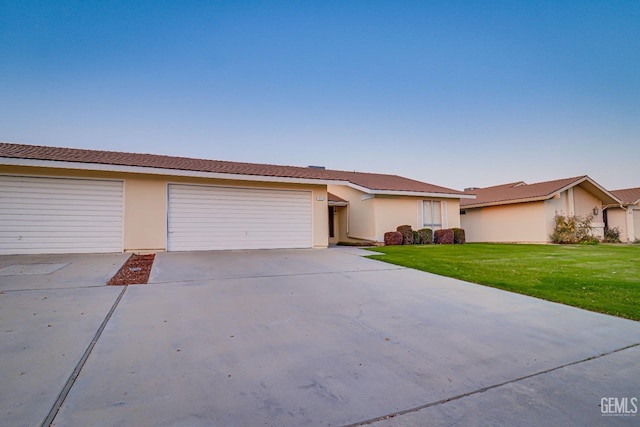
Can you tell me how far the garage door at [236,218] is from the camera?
10.0 m

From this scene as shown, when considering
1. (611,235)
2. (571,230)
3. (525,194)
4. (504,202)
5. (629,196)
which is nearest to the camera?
(571,230)

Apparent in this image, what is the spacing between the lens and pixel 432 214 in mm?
16141

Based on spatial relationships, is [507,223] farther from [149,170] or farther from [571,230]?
[149,170]

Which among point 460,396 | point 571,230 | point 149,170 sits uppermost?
point 149,170

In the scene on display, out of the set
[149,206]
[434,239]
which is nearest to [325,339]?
[149,206]

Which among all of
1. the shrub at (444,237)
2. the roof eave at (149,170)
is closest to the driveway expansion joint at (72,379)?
the roof eave at (149,170)

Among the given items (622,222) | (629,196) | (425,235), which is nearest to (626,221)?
(622,222)

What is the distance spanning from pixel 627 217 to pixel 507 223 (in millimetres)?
9066

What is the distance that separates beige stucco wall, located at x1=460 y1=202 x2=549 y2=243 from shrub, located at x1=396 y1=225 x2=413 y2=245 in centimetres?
769

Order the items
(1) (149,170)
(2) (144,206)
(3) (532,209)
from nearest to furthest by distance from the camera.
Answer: (1) (149,170) < (2) (144,206) < (3) (532,209)

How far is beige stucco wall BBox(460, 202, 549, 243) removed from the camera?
16.6 metres

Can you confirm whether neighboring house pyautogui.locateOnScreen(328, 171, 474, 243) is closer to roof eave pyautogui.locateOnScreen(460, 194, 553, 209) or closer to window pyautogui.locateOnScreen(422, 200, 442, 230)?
window pyautogui.locateOnScreen(422, 200, 442, 230)

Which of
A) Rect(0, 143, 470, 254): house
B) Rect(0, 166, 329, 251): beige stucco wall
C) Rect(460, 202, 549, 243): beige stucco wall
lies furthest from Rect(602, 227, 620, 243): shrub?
Rect(0, 166, 329, 251): beige stucco wall

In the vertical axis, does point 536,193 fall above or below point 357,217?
above
